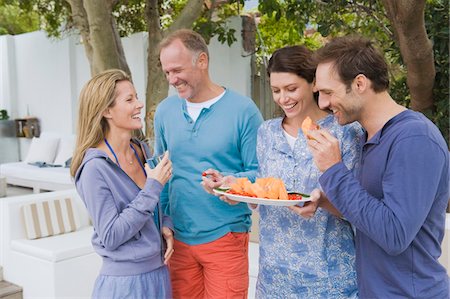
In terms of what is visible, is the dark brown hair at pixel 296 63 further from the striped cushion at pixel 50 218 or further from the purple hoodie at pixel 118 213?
the striped cushion at pixel 50 218

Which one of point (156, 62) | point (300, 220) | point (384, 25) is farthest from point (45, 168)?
point (300, 220)

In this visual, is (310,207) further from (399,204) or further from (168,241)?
(168,241)

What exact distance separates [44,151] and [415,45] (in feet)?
22.3

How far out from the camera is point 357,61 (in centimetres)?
137

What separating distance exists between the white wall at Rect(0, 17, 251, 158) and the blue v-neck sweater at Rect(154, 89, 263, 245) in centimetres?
632

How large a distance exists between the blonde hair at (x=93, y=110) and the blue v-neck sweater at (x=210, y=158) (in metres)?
0.33

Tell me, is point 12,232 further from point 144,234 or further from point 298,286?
point 298,286

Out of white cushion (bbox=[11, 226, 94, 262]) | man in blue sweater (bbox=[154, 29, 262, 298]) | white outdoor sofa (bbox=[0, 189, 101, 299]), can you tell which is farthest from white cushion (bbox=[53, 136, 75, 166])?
man in blue sweater (bbox=[154, 29, 262, 298])

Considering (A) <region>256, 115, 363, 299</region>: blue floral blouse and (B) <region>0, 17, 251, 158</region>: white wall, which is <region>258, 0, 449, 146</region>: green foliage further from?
(A) <region>256, 115, 363, 299</region>: blue floral blouse

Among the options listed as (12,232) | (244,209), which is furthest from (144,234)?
(12,232)

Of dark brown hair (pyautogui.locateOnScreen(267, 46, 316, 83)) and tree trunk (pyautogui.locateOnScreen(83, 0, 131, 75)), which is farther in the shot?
tree trunk (pyautogui.locateOnScreen(83, 0, 131, 75))

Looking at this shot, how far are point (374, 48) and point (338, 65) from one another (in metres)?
0.14

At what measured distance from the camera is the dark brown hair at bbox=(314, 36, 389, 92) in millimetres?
1362

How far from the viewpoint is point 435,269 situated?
135cm
